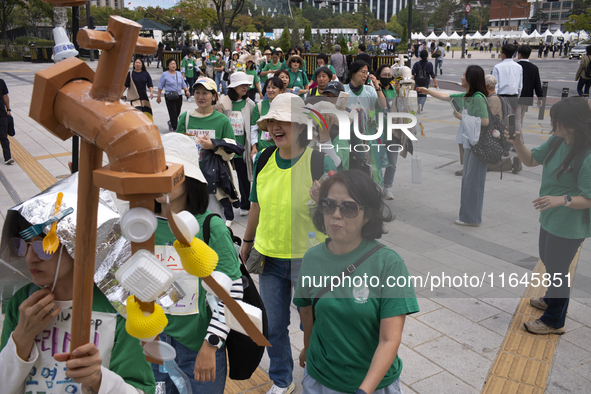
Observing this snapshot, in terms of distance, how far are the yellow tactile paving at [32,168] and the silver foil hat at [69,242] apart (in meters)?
7.11

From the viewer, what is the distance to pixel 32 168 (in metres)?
9.77

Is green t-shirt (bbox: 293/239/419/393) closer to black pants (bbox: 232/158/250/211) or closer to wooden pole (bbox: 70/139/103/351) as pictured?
wooden pole (bbox: 70/139/103/351)

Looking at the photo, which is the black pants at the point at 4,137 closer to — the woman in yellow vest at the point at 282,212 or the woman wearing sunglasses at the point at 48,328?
the woman in yellow vest at the point at 282,212

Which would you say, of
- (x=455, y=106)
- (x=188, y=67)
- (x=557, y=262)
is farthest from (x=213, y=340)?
(x=188, y=67)

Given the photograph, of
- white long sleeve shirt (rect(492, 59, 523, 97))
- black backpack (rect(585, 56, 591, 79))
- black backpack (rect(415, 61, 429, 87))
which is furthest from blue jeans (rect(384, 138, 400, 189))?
black backpack (rect(585, 56, 591, 79))

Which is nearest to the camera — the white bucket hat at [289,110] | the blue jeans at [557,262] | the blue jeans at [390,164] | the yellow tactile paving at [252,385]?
the blue jeans at [390,164]

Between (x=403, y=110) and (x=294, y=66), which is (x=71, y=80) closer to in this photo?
(x=403, y=110)

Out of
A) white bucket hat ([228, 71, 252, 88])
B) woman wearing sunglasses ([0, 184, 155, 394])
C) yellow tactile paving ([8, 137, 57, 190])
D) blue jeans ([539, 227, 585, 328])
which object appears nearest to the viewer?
woman wearing sunglasses ([0, 184, 155, 394])

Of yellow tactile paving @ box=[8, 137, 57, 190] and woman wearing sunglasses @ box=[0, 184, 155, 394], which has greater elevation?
woman wearing sunglasses @ box=[0, 184, 155, 394]

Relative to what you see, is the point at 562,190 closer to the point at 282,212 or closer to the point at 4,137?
the point at 282,212

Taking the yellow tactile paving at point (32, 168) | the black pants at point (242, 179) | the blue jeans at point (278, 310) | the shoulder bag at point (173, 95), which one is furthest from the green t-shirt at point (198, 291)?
the shoulder bag at point (173, 95)

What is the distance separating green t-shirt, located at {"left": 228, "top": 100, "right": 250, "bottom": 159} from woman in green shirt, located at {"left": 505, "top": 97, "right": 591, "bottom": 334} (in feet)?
14.2

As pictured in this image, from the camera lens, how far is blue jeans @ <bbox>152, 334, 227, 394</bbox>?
239 centimetres

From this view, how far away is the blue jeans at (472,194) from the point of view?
308 cm
